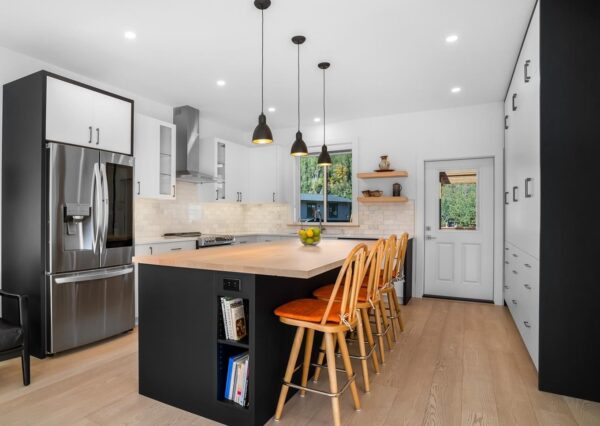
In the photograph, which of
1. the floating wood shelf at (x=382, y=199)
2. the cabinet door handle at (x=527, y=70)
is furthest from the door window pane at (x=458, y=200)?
the cabinet door handle at (x=527, y=70)

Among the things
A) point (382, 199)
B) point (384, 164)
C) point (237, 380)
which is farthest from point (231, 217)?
point (237, 380)

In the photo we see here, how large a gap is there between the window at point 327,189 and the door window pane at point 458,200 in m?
1.41

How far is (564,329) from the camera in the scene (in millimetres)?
2361

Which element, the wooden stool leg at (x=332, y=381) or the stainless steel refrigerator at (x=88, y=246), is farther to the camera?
the stainless steel refrigerator at (x=88, y=246)

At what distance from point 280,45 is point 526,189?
245 cm

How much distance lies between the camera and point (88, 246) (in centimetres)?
331

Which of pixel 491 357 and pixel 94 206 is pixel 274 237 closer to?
pixel 94 206

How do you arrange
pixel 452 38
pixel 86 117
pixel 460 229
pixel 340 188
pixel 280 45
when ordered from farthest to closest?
pixel 340 188, pixel 460 229, pixel 86 117, pixel 280 45, pixel 452 38

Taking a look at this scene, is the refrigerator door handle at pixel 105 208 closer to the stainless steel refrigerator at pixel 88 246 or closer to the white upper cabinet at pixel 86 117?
the stainless steel refrigerator at pixel 88 246

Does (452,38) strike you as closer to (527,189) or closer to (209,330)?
(527,189)

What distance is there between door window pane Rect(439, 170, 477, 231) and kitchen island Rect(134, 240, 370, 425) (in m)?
3.55

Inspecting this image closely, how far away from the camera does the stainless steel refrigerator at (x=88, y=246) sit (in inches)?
122

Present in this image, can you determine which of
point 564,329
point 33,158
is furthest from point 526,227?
point 33,158

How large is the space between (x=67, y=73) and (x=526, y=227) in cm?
466
